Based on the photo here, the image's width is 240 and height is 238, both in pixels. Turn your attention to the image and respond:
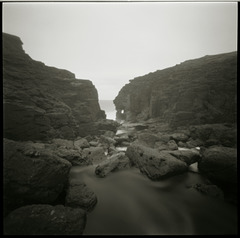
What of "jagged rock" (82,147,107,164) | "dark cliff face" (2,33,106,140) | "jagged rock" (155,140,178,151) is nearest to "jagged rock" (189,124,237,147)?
"jagged rock" (155,140,178,151)

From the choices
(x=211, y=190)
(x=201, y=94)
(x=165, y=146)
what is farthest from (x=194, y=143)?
(x=201, y=94)

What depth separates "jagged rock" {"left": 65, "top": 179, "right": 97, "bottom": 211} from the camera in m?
3.17

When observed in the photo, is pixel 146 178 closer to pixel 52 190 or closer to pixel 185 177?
pixel 185 177

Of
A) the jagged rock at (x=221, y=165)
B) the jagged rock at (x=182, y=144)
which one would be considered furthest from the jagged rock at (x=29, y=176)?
the jagged rock at (x=182, y=144)

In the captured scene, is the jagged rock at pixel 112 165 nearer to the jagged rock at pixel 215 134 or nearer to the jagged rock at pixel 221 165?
the jagged rock at pixel 221 165

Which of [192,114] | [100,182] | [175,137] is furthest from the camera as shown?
[192,114]

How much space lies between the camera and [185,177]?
448 cm

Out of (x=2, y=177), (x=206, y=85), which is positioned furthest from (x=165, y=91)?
(x=2, y=177)

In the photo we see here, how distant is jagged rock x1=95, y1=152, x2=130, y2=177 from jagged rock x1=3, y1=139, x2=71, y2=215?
5.43 ft

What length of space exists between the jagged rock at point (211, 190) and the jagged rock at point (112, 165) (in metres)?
2.45

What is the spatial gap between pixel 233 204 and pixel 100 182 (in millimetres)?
3619

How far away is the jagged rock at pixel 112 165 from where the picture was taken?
191 inches

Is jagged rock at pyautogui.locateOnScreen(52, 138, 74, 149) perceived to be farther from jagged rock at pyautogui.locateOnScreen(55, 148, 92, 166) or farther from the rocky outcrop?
the rocky outcrop

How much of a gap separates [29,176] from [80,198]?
1.26m
